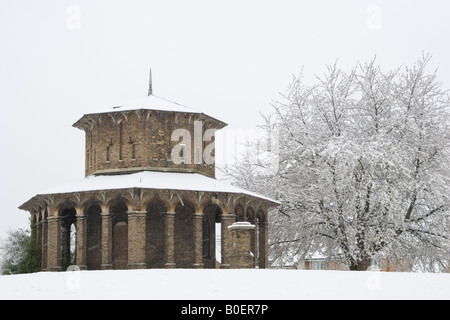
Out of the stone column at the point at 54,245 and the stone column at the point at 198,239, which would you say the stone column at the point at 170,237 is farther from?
the stone column at the point at 54,245

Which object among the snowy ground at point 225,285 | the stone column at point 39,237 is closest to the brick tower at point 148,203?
the stone column at point 39,237

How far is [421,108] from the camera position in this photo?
119ft

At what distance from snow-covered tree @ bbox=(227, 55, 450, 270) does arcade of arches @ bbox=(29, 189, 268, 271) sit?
3908mm

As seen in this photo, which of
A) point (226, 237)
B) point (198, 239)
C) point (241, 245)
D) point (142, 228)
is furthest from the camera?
point (226, 237)

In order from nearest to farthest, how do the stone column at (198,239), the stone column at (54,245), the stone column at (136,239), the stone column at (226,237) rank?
1. the stone column at (136,239)
2. the stone column at (198,239)
3. the stone column at (54,245)
4. the stone column at (226,237)

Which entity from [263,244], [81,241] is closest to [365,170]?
[263,244]

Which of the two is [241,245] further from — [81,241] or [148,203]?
[81,241]

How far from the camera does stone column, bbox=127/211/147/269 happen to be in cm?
3031

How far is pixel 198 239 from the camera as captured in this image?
31375 millimetres

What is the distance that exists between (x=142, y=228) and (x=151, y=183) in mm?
1971

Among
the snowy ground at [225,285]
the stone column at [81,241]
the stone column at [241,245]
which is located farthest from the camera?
the stone column at [81,241]

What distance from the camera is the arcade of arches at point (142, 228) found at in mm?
30641
